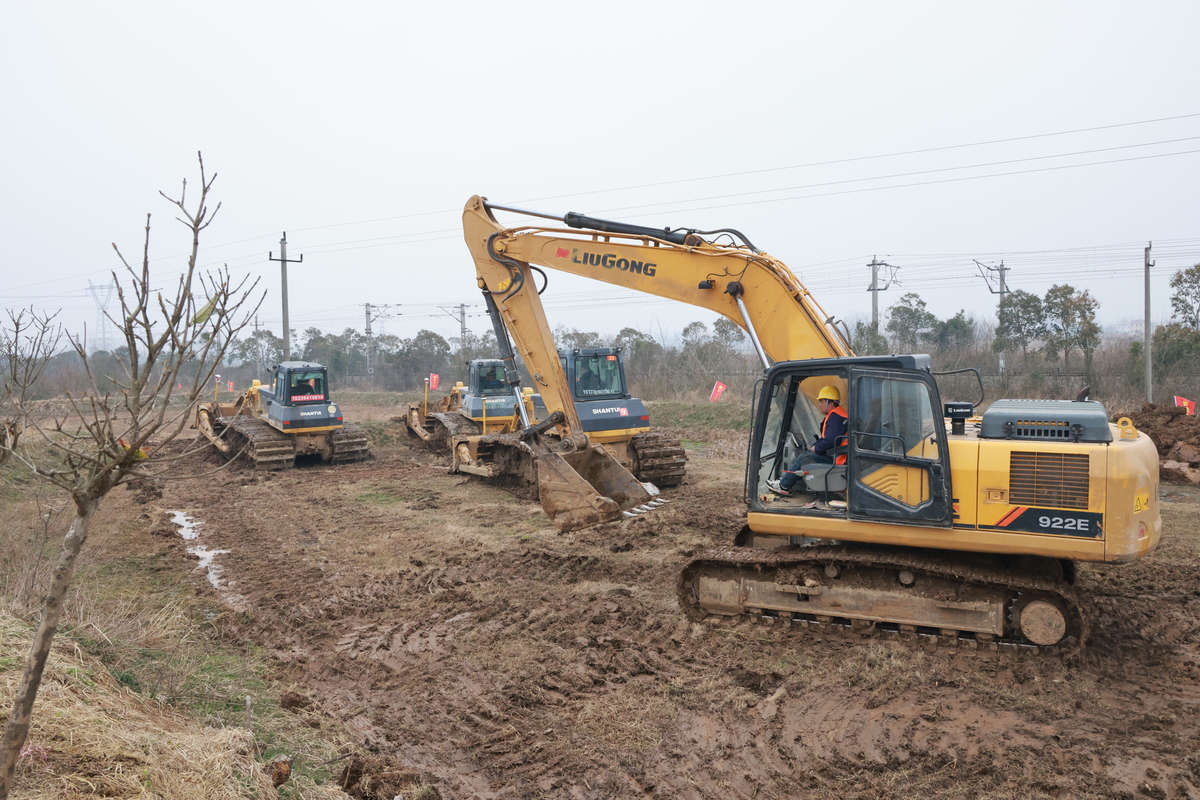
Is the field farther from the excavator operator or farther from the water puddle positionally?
the excavator operator

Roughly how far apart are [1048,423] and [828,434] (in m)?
1.56

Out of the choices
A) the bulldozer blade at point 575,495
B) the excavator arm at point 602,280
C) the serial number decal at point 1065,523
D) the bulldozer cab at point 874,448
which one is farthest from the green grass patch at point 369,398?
the serial number decal at point 1065,523

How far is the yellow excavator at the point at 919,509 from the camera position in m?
5.82

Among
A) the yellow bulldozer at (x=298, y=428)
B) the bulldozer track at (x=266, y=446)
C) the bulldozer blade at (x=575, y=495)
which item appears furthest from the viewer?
the yellow bulldozer at (x=298, y=428)

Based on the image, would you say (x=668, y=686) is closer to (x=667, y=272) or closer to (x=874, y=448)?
(x=874, y=448)

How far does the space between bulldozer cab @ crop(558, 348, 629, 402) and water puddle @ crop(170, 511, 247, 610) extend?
587 centimetres

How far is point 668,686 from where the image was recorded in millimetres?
5828

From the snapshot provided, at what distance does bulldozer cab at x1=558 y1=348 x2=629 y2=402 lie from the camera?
13.7 m

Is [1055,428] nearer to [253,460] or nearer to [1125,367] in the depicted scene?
[253,460]

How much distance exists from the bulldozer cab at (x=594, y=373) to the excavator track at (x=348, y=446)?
6878 millimetres

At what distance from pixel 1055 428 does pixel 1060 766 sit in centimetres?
243

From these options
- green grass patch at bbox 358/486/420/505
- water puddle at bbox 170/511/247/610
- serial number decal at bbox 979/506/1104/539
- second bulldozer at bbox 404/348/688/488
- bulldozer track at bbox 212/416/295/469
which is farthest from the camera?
bulldozer track at bbox 212/416/295/469

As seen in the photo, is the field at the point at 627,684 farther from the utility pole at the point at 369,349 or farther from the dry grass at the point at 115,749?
the utility pole at the point at 369,349

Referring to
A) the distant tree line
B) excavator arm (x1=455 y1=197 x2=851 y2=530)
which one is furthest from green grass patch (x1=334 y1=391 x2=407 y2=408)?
excavator arm (x1=455 y1=197 x2=851 y2=530)
